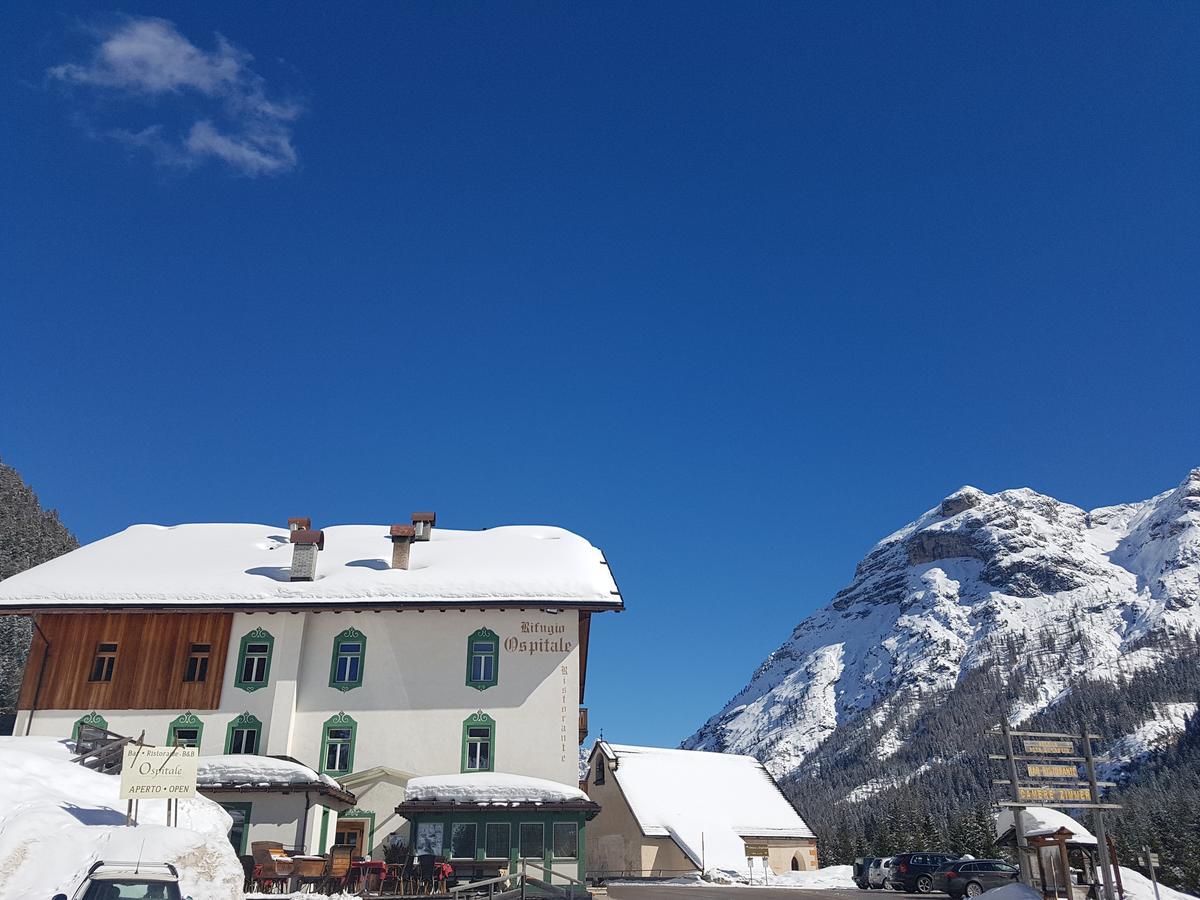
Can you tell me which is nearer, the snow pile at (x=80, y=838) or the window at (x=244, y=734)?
the snow pile at (x=80, y=838)

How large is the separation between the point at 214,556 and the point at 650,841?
31017mm

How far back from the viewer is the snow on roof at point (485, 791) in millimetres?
27812

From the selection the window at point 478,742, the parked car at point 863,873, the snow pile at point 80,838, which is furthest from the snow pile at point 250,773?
the parked car at point 863,873

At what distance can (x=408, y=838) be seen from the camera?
2900 centimetres

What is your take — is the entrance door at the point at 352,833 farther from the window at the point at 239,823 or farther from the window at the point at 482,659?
the window at the point at 482,659

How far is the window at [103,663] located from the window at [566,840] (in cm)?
1725

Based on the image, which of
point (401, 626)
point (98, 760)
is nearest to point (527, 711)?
point (401, 626)

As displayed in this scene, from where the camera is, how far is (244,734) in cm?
3198

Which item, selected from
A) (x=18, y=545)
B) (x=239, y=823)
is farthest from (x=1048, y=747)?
(x=18, y=545)

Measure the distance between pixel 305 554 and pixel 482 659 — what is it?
26.6 ft

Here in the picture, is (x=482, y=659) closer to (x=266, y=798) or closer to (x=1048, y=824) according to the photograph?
(x=266, y=798)

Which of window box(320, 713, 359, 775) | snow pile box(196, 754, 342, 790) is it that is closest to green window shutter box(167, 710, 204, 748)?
window box(320, 713, 359, 775)

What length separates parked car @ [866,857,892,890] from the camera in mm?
41094

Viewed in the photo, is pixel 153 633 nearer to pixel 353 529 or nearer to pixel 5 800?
pixel 353 529
